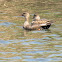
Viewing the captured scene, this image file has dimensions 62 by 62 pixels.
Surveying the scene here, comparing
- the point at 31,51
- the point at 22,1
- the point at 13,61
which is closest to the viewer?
the point at 13,61

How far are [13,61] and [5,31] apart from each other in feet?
16.3

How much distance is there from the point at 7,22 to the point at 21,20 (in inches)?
52.0

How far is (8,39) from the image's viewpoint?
12.7 meters

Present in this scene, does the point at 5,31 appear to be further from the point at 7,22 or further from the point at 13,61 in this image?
the point at 13,61

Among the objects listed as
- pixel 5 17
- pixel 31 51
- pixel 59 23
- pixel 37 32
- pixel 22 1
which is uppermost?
pixel 22 1

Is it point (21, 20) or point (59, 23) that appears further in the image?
point (21, 20)

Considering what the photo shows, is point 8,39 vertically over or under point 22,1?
under

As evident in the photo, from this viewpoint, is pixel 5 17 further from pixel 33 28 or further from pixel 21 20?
pixel 33 28

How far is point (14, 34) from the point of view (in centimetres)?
1359

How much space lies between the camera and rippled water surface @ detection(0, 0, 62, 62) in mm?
10016

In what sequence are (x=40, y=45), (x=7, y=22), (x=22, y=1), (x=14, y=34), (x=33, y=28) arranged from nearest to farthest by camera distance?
(x=40, y=45)
(x=14, y=34)
(x=33, y=28)
(x=7, y=22)
(x=22, y=1)

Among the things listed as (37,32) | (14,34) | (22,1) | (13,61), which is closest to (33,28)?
(37,32)

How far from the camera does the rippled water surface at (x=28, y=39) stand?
32.9 ft

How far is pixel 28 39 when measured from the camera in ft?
41.8
